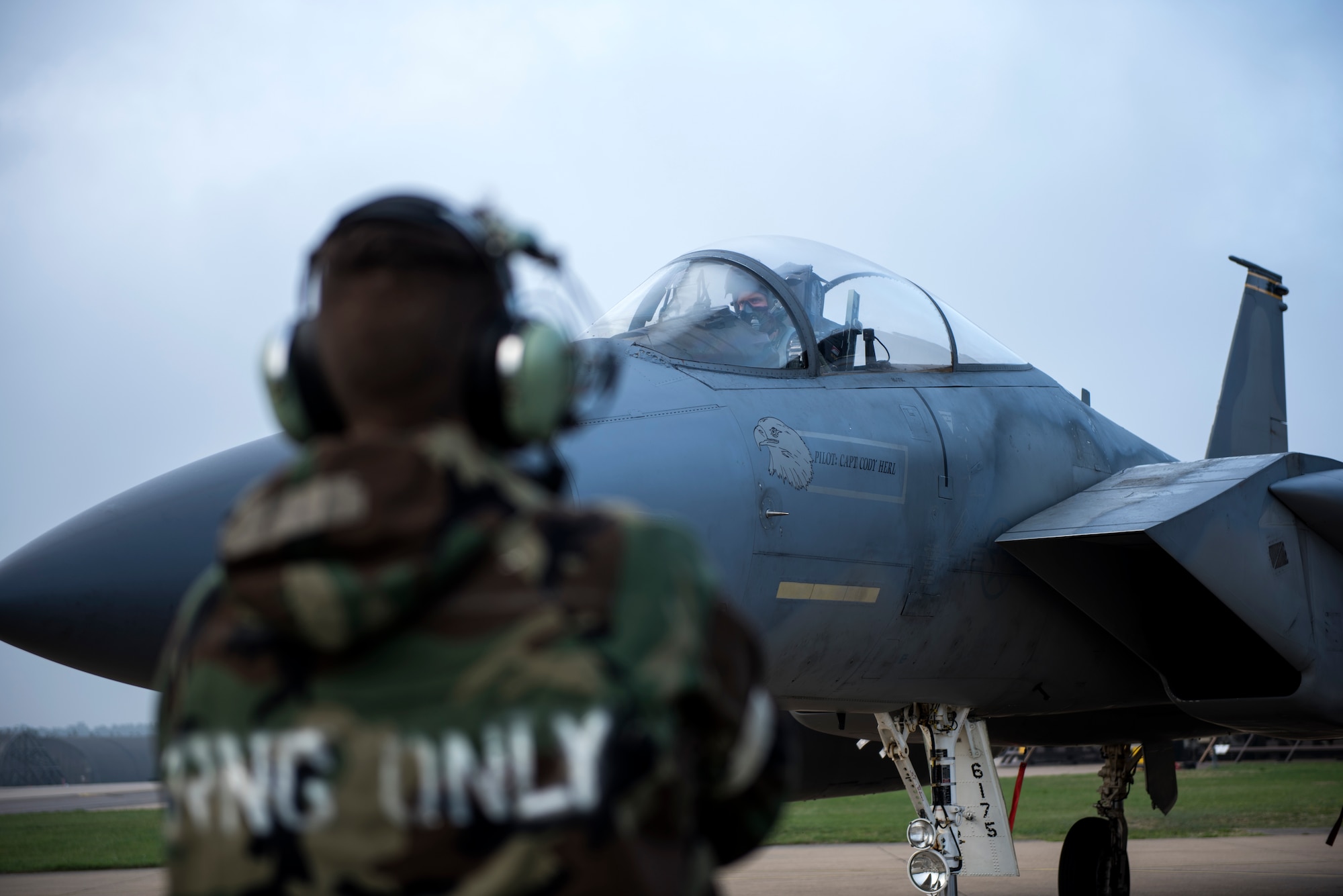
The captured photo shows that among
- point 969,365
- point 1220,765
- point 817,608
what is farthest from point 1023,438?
point 1220,765

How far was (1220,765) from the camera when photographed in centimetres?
3097

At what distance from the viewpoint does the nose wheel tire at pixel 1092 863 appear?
7605 millimetres

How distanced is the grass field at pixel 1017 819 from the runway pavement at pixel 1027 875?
1257mm

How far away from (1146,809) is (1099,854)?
44.5 ft

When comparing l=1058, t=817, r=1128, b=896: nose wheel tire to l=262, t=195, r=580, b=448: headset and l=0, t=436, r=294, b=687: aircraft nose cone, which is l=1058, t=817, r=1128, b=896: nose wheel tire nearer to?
l=0, t=436, r=294, b=687: aircraft nose cone

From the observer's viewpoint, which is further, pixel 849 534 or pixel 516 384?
pixel 849 534

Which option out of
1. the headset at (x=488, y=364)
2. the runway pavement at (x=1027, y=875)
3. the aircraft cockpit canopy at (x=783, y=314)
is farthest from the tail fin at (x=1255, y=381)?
the headset at (x=488, y=364)

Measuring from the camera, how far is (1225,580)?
4934mm

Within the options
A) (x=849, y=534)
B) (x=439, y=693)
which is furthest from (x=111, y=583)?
(x=849, y=534)

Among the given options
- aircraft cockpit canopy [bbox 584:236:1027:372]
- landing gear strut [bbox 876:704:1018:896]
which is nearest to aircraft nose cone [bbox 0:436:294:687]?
aircraft cockpit canopy [bbox 584:236:1027:372]

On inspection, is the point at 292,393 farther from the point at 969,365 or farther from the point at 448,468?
the point at 969,365

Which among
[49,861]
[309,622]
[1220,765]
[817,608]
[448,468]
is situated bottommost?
[1220,765]

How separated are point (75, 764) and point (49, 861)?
38.9 metres

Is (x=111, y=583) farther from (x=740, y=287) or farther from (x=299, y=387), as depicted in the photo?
(x=740, y=287)
